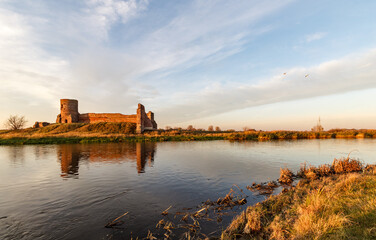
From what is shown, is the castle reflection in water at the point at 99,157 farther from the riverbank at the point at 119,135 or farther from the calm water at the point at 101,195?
the riverbank at the point at 119,135

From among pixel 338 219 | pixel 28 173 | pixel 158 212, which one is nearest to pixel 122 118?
pixel 28 173

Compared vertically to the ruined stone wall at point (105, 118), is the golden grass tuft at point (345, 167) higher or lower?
lower

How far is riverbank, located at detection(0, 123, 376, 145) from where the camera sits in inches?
1383

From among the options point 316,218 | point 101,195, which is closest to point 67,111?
point 101,195

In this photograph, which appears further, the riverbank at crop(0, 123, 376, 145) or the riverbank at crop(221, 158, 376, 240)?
the riverbank at crop(0, 123, 376, 145)

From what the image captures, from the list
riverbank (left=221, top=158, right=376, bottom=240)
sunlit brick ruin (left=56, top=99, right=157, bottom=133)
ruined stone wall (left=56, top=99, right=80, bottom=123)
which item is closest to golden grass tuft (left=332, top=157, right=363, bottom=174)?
riverbank (left=221, top=158, right=376, bottom=240)

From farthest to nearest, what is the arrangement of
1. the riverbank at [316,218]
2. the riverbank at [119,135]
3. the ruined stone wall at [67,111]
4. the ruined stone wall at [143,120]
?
the ruined stone wall at [67,111], the ruined stone wall at [143,120], the riverbank at [119,135], the riverbank at [316,218]

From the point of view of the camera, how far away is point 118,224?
5.25m

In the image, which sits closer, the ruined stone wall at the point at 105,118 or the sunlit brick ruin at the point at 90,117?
the sunlit brick ruin at the point at 90,117

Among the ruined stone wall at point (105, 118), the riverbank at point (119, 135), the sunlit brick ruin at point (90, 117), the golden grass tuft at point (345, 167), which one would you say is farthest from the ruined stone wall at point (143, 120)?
the golden grass tuft at point (345, 167)

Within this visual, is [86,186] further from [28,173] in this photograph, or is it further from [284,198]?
[284,198]

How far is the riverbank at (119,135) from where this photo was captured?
35.1 meters

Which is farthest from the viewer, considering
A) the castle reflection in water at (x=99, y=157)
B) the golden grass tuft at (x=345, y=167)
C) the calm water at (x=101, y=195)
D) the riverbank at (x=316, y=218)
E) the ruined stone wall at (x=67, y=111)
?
the ruined stone wall at (x=67, y=111)

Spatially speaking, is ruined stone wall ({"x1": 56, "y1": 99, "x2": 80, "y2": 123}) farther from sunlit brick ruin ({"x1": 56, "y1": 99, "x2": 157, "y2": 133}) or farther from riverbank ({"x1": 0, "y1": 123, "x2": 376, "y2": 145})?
riverbank ({"x1": 0, "y1": 123, "x2": 376, "y2": 145})
